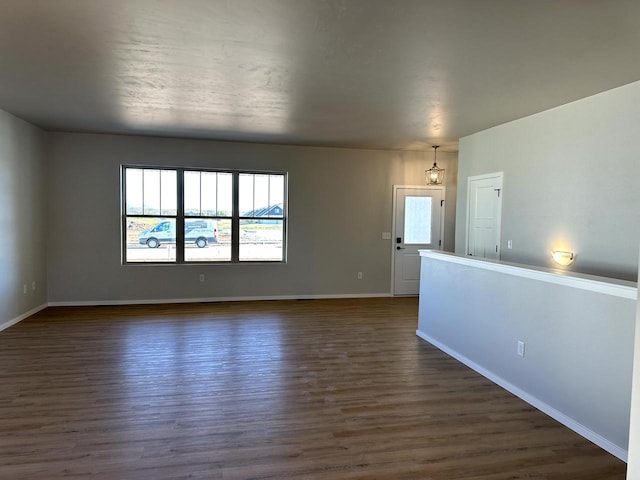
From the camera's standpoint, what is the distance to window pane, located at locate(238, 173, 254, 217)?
6.89 meters

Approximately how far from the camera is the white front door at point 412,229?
7.46m

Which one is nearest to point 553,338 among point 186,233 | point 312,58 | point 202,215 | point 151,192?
point 312,58

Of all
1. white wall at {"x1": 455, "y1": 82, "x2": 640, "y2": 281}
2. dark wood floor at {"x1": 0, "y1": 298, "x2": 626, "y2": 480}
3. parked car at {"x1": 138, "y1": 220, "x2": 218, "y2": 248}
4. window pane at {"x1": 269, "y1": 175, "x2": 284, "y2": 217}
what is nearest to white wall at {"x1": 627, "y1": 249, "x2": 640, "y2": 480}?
dark wood floor at {"x1": 0, "y1": 298, "x2": 626, "y2": 480}

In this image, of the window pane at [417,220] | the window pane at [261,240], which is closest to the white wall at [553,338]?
the window pane at [417,220]

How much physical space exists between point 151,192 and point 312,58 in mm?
4433

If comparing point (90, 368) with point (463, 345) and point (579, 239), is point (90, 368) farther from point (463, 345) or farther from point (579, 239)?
point (579, 239)

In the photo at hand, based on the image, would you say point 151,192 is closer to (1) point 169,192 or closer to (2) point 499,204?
(1) point 169,192

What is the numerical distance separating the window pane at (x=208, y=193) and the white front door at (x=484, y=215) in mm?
4047

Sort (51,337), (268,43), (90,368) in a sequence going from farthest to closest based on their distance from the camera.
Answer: (51,337) < (90,368) < (268,43)

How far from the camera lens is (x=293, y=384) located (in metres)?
3.46

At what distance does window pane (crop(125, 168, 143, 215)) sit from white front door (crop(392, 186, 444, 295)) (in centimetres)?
439

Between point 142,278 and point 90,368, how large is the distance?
290cm

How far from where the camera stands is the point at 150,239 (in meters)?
6.58

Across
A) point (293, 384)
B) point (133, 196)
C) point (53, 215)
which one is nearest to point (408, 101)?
point (293, 384)
